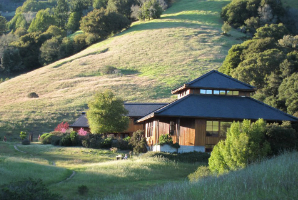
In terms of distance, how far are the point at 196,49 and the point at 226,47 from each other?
261 inches

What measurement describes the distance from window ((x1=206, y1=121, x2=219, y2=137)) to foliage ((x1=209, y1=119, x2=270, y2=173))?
10677 mm

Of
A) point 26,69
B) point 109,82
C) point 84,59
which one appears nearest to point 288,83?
point 109,82

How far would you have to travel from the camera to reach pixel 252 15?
101500mm

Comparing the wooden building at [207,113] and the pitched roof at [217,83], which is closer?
the wooden building at [207,113]

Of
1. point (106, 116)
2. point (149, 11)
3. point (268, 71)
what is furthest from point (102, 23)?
point (106, 116)

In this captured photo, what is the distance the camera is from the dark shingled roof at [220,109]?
3172 centimetres

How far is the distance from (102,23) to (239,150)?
84827mm

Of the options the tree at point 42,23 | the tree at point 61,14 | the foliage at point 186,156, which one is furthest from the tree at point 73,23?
the foliage at point 186,156

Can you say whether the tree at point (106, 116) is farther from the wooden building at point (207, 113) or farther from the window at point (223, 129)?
the window at point (223, 129)

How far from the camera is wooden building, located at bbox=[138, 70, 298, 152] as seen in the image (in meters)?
31.9

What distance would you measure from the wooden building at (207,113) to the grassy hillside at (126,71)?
24.9m

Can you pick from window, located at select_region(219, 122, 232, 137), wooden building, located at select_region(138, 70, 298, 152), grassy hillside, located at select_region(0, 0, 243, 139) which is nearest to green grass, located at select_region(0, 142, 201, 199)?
wooden building, located at select_region(138, 70, 298, 152)

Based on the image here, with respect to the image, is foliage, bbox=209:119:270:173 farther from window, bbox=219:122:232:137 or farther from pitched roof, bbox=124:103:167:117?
pitched roof, bbox=124:103:167:117

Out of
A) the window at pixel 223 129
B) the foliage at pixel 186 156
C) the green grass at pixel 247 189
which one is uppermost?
the green grass at pixel 247 189
